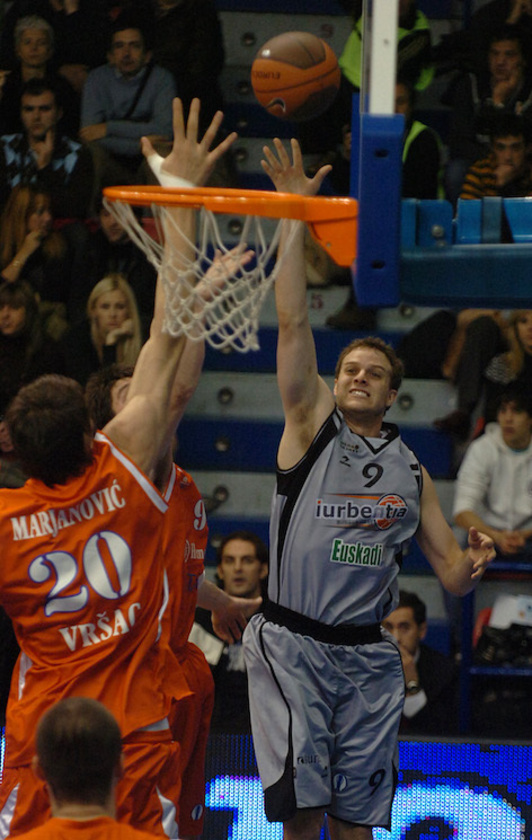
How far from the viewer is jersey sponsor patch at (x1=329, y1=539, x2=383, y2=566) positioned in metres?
3.99

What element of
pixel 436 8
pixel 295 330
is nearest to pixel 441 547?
pixel 295 330

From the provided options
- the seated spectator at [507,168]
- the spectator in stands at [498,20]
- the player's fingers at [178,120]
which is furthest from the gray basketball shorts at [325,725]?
the spectator in stands at [498,20]

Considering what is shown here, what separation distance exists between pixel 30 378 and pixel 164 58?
2510 millimetres

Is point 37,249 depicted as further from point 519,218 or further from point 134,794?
point 134,794

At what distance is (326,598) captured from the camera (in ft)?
13.0

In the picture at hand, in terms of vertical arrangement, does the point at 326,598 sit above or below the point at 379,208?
below

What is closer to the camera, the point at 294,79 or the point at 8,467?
the point at 294,79

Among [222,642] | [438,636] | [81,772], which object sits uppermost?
[81,772]

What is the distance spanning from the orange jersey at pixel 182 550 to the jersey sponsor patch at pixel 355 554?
19.6 inches

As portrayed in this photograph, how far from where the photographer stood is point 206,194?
3.46 metres

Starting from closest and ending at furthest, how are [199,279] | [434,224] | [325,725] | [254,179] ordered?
[434,224]
[199,279]
[325,725]
[254,179]

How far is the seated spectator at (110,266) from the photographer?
24.4ft

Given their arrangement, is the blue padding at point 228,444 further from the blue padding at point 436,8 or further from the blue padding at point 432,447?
the blue padding at point 436,8

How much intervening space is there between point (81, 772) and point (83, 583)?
73cm
